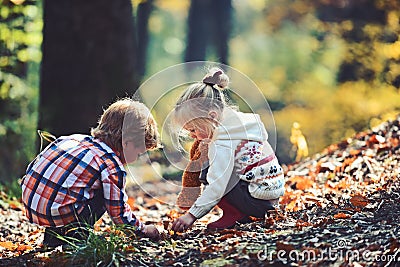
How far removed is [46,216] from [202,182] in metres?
0.92

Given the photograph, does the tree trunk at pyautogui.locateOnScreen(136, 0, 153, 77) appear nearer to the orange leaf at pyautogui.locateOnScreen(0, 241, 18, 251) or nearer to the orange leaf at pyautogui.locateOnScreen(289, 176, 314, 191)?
the orange leaf at pyautogui.locateOnScreen(289, 176, 314, 191)

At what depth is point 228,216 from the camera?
12.4ft

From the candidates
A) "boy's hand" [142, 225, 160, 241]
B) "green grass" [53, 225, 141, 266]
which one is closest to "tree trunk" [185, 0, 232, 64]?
"boy's hand" [142, 225, 160, 241]

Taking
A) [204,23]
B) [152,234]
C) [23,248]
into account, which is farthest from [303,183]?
[204,23]

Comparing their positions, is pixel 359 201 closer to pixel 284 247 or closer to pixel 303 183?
pixel 284 247

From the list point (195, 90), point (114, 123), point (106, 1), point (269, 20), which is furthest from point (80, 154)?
point (269, 20)

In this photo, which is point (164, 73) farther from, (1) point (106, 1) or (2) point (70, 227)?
(1) point (106, 1)

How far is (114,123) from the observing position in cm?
373

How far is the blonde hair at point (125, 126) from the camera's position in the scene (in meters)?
3.71

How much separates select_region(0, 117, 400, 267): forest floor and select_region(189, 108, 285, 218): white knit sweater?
0.57 ft

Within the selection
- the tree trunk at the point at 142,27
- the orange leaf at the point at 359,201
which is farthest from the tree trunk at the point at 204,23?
the orange leaf at the point at 359,201

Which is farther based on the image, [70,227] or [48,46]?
[48,46]

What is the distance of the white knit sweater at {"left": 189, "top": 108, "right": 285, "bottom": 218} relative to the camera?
3574mm

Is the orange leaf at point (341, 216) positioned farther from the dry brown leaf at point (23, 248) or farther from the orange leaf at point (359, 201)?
the dry brown leaf at point (23, 248)
